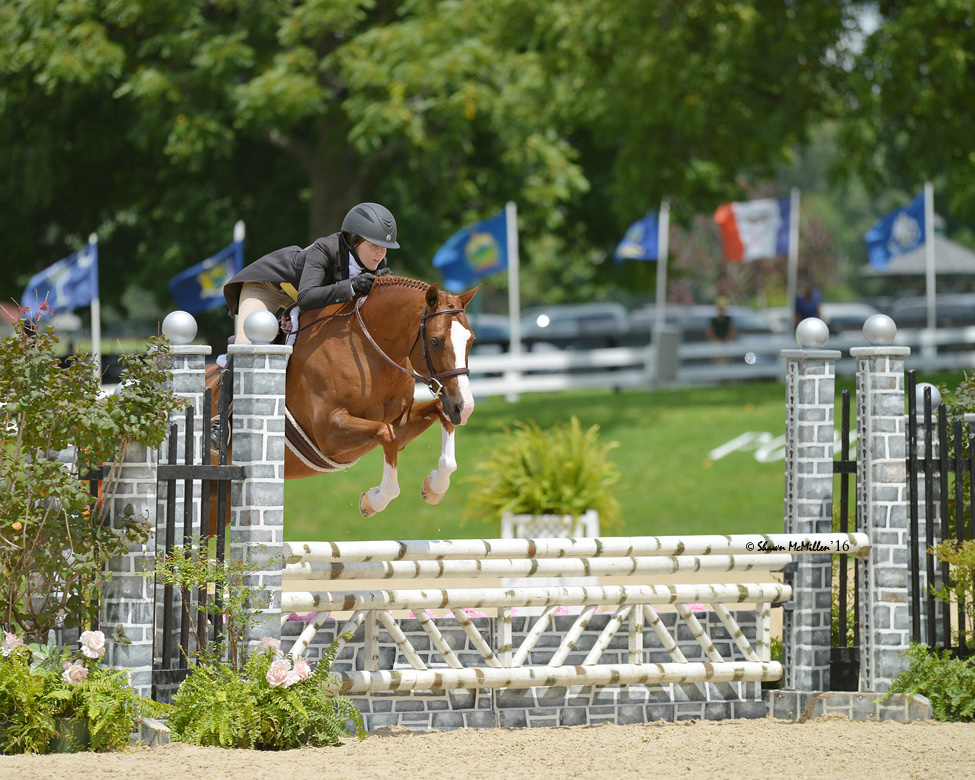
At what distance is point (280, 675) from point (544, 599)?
137 centimetres

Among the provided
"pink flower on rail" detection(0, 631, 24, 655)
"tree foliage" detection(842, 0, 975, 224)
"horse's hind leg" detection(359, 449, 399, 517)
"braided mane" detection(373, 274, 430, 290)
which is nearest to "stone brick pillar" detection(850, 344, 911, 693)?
"braided mane" detection(373, 274, 430, 290)

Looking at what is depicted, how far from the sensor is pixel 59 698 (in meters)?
5.21

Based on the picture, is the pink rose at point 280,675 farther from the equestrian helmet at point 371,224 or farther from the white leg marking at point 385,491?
the equestrian helmet at point 371,224

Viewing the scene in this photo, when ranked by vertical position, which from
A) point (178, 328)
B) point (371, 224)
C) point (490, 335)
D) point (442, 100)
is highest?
point (442, 100)

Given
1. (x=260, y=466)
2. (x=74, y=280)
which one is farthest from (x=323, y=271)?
(x=74, y=280)

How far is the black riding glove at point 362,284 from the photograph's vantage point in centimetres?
621

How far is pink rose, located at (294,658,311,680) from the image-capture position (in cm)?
543

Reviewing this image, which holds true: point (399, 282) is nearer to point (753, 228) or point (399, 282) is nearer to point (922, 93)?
point (922, 93)

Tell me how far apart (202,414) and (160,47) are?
14.8m

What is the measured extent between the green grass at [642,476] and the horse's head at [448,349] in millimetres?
6827

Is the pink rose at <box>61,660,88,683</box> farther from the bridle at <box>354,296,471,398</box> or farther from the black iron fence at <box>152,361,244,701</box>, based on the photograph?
the bridle at <box>354,296,471,398</box>

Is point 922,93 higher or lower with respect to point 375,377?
higher

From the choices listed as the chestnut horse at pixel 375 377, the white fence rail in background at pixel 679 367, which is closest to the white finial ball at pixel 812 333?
the chestnut horse at pixel 375 377

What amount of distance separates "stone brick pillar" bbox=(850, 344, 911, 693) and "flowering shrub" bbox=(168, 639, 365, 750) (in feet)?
9.33
